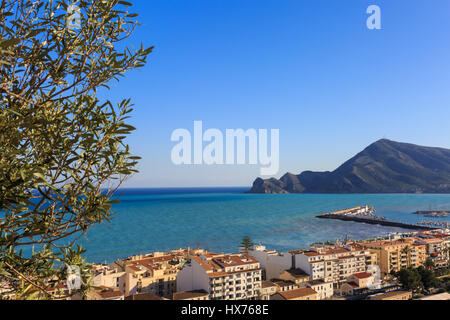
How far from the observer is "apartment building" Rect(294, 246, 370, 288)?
18500 mm

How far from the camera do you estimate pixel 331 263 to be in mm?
19047

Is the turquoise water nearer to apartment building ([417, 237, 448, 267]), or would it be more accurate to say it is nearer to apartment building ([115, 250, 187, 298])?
apartment building ([115, 250, 187, 298])

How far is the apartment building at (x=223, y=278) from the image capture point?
15.5 meters

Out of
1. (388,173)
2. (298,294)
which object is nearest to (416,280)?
(298,294)

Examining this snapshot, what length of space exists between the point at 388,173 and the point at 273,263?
349 feet

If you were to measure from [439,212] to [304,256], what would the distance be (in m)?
49.9

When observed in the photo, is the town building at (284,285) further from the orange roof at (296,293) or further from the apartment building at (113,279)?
the apartment building at (113,279)

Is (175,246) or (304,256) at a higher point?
(304,256)

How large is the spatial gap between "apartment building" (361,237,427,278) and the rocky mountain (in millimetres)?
90104

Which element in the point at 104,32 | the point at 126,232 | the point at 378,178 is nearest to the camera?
the point at 104,32

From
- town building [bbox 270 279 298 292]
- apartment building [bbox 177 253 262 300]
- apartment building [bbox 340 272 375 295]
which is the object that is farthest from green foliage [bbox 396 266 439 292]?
apartment building [bbox 177 253 262 300]

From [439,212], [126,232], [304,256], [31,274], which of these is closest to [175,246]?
[126,232]
